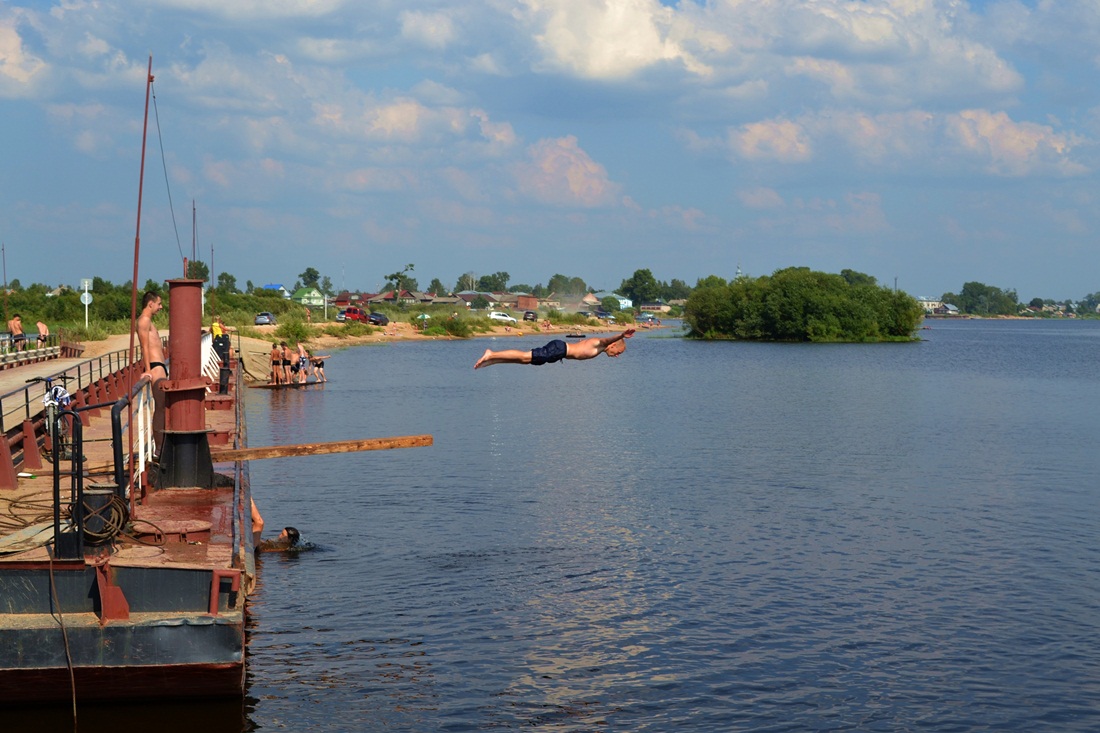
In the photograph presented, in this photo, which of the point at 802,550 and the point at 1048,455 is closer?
the point at 802,550

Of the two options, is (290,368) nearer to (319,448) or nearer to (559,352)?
(319,448)

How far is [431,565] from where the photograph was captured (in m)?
19.5

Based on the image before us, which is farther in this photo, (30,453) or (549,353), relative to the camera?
(30,453)

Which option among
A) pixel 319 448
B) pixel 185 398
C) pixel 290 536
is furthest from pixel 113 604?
pixel 290 536

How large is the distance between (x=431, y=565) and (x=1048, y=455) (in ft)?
76.5

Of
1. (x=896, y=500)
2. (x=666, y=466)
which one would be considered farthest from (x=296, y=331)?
(x=896, y=500)

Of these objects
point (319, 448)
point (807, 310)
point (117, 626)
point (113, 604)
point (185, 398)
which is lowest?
point (117, 626)

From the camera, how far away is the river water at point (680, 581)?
13.4 m

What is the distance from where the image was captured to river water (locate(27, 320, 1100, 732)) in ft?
44.0

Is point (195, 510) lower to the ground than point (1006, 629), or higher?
higher

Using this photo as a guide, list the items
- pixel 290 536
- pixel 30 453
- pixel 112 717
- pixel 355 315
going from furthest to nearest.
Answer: pixel 355 315
pixel 290 536
pixel 30 453
pixel 112 717

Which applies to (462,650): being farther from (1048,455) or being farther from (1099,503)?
(1048,455)

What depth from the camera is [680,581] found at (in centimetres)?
1894

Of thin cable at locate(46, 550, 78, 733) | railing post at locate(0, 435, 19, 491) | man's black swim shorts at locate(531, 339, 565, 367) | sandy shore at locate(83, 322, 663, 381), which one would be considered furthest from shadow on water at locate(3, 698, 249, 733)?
sandy shore at locate(83, 322, 663, 381)
